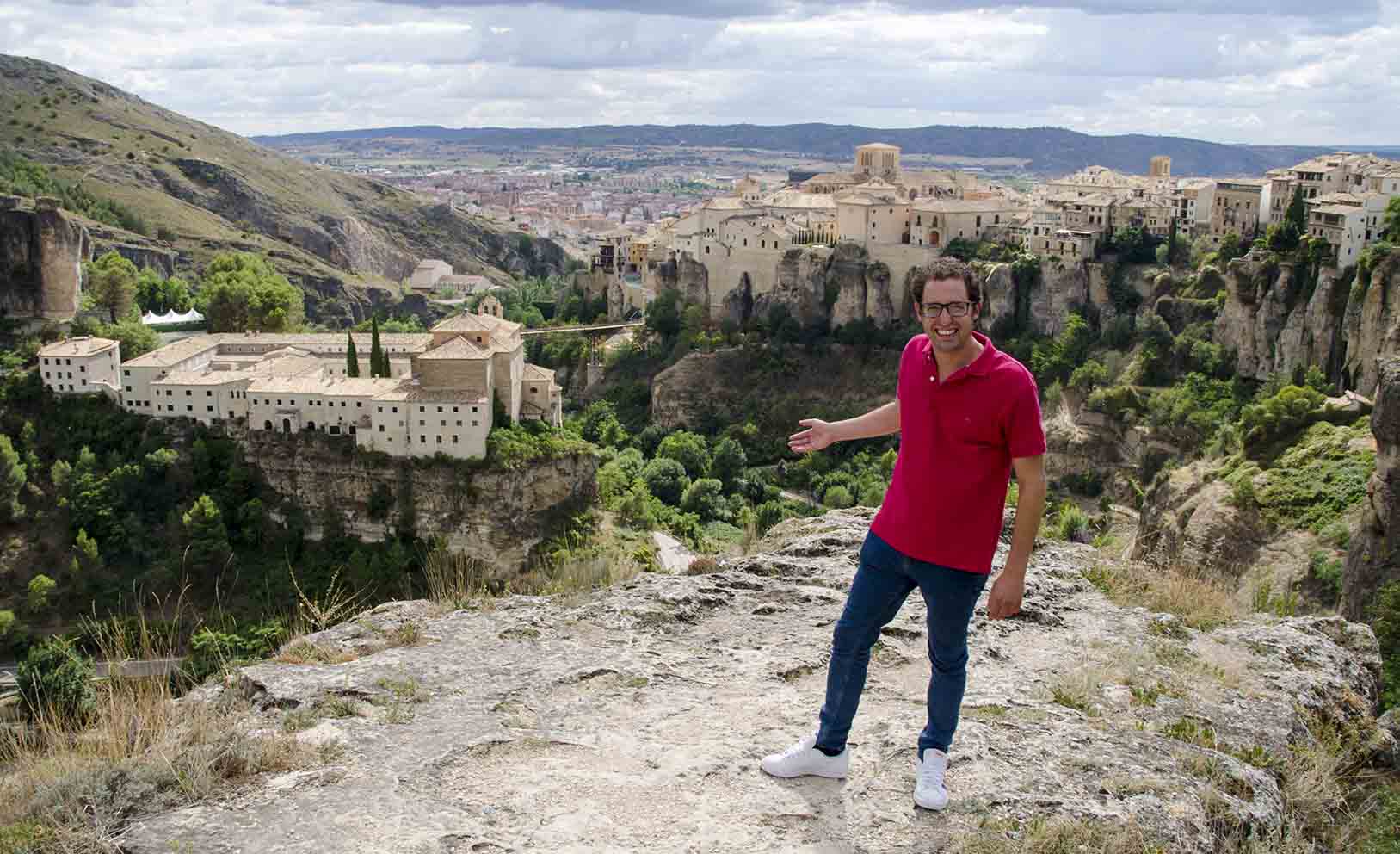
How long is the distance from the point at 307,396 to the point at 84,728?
2570 cm

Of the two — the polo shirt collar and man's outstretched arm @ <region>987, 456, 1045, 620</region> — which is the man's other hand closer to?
the polo shirt collar

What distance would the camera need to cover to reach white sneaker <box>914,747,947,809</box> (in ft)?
15.7

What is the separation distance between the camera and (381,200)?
338ft

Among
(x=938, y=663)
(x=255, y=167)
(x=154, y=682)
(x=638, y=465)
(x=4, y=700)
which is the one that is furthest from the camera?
(x=255, y=167)

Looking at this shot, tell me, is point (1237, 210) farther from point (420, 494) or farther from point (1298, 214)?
point (420, 494)

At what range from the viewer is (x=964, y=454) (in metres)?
4.77

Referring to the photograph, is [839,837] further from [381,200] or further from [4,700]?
[381,200]

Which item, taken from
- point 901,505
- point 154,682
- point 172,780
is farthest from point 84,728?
point 901,505

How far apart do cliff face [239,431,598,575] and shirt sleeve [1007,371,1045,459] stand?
26491mm

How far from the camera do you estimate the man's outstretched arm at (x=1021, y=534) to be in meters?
4.64

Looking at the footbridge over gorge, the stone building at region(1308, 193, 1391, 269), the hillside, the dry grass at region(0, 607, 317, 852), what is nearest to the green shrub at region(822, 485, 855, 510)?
the stone building at region(1308, 193, 1391, 269)

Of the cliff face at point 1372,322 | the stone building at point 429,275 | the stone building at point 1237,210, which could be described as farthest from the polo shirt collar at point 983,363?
the stone building at point 429,275

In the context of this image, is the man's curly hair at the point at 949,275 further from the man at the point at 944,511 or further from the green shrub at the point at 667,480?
the green shrub at the point at 667,480

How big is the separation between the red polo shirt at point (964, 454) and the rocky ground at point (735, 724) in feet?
3.71
